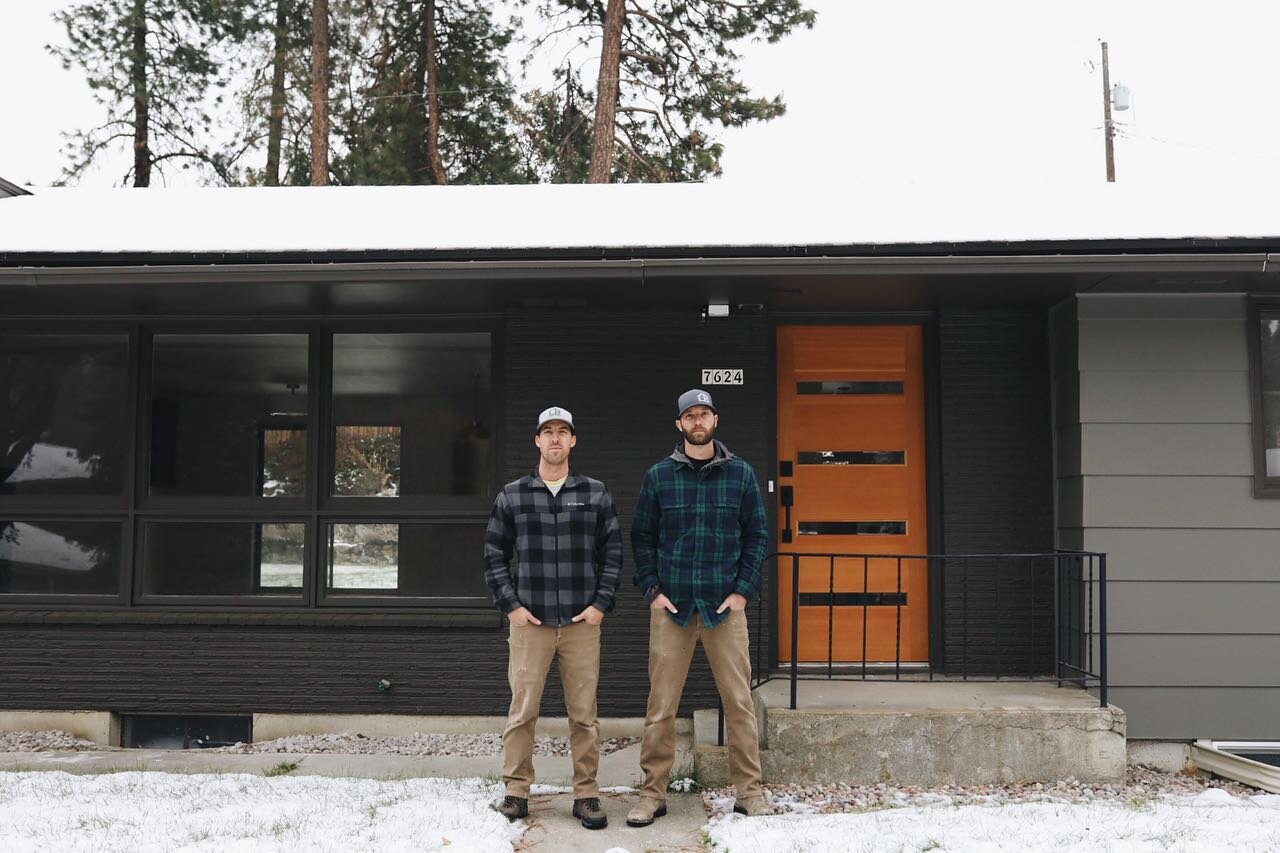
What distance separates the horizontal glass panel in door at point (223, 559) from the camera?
5867 mm

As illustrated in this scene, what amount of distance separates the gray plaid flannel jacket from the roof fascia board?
1.28 metres

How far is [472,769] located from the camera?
4.86 m

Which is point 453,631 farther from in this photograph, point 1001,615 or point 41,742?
point 1001,615

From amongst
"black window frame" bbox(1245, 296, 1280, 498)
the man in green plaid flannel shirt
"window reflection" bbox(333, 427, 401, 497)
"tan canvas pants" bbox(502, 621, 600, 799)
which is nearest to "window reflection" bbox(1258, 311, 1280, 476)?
"black window frame" bbox(1245, 296, 1280, 498)

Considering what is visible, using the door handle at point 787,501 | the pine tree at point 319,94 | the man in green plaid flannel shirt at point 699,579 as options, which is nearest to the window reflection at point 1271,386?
the door handle at point 787,501

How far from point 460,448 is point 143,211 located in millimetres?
2665

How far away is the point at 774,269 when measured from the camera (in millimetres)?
4938

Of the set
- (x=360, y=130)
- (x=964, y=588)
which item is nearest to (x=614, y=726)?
(x=964, y=588)

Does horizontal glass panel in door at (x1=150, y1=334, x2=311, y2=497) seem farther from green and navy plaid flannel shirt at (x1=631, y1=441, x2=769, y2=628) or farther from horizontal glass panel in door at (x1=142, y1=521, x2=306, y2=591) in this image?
green and navy plaid flannel shirt at (x1=631, y1=441, x2=769, y2=628)

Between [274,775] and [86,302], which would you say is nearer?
[274,775]

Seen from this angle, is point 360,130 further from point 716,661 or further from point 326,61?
point 716,661

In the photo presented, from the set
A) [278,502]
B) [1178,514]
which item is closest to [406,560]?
[278,502]

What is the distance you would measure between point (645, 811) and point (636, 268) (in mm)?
2424

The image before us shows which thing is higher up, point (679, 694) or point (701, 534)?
point (701, 534)
